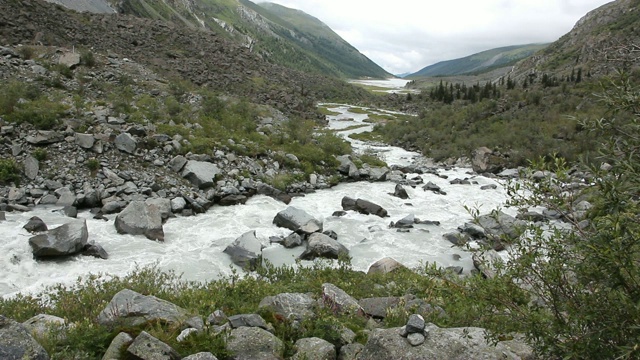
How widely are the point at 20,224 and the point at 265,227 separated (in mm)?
7629

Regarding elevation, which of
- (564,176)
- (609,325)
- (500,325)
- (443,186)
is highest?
(564,176)

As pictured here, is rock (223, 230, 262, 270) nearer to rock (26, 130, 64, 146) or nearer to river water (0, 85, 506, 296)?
river water (0, 85, 506, 296)

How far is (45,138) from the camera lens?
53.0ft

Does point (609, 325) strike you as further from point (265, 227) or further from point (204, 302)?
point (265, 227)

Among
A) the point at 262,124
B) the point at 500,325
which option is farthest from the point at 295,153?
the point at 500,325

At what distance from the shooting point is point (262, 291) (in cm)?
Answer: 799

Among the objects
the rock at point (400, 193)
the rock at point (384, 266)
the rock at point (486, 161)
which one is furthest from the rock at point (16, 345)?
the rock at point (486, 161)

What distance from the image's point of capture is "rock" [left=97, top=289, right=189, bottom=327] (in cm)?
576

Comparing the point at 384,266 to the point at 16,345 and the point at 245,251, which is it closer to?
the point at 245,251

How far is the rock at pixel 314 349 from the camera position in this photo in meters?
5.29

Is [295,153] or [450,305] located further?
[295,153]

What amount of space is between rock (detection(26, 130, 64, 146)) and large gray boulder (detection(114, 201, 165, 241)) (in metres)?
6.26

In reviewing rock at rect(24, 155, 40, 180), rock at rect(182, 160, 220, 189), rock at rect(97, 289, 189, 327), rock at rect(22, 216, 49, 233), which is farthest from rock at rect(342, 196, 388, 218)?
rock at rect(24, 155, 40, 180)

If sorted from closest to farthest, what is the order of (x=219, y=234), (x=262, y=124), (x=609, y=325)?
(x=609, y=325) → (x=219, y=234) → (x=262, y=124)
